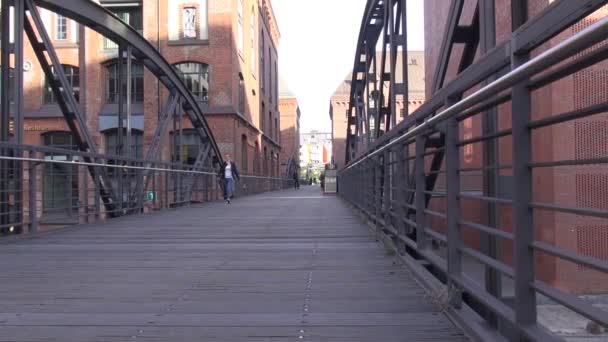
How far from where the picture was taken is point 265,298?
141 inches

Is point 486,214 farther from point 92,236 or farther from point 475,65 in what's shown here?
point 92,236

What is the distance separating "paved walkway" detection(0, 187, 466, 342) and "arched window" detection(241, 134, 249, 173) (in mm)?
21300

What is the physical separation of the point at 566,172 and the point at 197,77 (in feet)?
67.7

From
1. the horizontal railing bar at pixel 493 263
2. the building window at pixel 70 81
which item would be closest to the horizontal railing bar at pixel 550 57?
the horizontal railing bar at pixel 493 263

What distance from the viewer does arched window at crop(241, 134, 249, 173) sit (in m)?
27.9

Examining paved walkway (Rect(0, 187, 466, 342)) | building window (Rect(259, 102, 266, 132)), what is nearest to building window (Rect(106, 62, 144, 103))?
building window (Rect(259, 102, 266, 132))

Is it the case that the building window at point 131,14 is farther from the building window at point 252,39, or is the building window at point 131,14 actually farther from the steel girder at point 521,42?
the steel girder at point 521,42

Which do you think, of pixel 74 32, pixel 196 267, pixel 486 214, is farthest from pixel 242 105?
pixel 486 214

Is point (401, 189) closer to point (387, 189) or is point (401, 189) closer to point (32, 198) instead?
point (387, 189)

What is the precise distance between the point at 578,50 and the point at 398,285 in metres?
2.50

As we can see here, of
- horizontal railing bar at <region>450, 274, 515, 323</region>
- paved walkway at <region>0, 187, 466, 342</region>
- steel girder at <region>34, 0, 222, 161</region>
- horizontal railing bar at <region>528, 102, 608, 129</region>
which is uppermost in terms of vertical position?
steel girder at <region>34, 0, 222, 161</region>

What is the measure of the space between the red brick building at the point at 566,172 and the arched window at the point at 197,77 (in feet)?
44.4

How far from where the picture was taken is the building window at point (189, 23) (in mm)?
25766

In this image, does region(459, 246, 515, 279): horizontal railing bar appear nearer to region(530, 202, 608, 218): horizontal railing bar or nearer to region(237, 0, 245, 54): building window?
region(530, 202, 608, 218): horizontal railing bar
